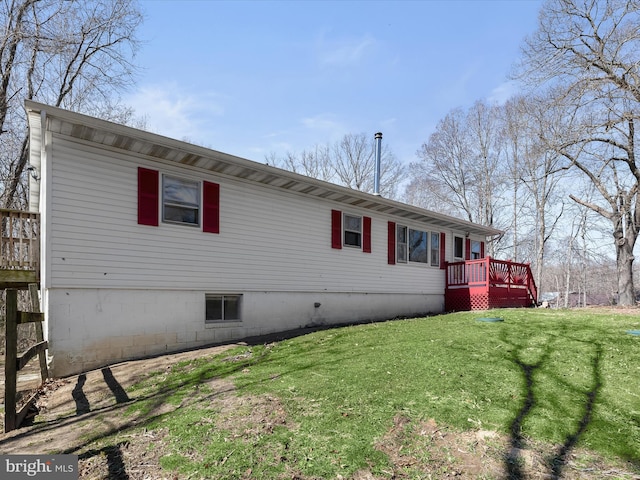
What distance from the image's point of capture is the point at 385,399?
4.42m

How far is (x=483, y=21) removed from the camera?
439 inches

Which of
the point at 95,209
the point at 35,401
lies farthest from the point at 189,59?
the point at 35,401

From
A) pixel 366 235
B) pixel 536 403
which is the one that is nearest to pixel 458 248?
pixel 366 235

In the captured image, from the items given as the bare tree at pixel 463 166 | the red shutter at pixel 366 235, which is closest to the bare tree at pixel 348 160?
the bare tree at pixel 463 166

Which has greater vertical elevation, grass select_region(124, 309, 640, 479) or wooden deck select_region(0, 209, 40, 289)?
wooden deck select_region(0, 209, 40, 289)

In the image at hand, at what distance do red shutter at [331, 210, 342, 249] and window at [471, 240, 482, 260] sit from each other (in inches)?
309

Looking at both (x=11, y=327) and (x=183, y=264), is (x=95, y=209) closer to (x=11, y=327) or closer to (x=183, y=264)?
(x=183, y=264)

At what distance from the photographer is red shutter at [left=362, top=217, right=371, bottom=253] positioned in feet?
39.9

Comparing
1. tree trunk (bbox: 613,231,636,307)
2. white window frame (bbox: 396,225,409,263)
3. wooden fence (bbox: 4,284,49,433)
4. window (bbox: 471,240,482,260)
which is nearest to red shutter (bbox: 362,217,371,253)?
white window frame (bbox: 396,225,409,263)

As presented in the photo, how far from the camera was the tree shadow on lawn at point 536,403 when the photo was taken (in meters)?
3.14

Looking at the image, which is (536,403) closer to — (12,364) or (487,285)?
(12,364)

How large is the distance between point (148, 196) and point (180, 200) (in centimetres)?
68

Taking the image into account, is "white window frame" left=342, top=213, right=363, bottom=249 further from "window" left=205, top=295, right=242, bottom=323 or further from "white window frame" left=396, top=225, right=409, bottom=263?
"window" left=205, top=295, right=242, bottom=323

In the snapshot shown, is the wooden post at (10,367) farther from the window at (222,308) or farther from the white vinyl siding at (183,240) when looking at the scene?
the window at (222,308)
